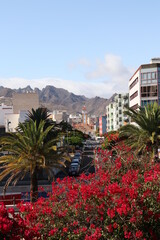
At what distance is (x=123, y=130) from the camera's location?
31.1m

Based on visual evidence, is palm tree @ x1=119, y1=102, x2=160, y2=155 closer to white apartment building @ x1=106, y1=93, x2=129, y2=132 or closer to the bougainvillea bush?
the bougainvillea bush

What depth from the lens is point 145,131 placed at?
3009 cm

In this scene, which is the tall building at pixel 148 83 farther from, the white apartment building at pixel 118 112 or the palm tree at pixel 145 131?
the white apartment building at pixel 118 112

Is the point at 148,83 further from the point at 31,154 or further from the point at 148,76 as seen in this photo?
the point at 31,154

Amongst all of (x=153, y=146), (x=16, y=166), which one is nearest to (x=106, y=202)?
(x=16, y=166)

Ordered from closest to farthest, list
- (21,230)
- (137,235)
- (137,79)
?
(21,230) → (137,235) → (137,79)

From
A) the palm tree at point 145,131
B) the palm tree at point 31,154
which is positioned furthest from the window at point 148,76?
the palm tree at point 31,154

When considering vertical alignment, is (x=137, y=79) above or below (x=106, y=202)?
above

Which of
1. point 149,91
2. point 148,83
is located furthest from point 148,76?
point 149,91

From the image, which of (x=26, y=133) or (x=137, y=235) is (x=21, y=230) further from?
(x=26, y=133)

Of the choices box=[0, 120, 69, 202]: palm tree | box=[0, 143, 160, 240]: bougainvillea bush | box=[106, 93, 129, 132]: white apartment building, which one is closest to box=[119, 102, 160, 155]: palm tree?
box=[0, 120, 69, 202]: palm tree

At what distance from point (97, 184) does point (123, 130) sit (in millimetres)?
17940

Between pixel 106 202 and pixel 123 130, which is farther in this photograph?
pixel 123 130

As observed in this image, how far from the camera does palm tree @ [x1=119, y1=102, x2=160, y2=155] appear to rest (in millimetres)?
29438
